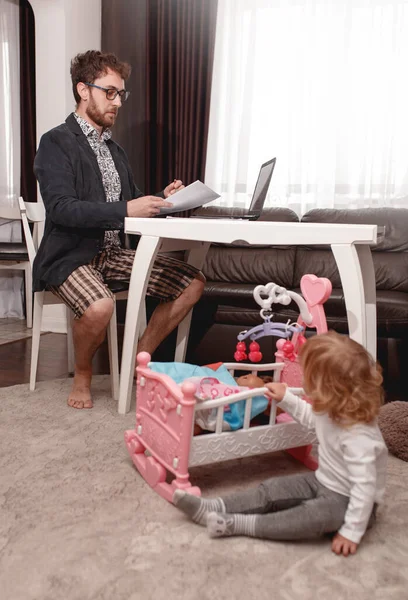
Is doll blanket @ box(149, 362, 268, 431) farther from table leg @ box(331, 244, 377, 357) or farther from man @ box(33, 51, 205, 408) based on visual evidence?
man @ box(33, 51, 205, 408)

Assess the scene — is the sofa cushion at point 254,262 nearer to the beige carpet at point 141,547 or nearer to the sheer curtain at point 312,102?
the sheer curtain at point 312,102

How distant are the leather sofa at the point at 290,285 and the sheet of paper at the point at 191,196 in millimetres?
738

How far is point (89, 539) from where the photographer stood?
1190mm

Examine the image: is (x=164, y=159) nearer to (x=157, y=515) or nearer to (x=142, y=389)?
(x=142, y=389)

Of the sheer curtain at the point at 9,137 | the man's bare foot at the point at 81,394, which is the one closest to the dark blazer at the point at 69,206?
the man's bare foot at the point at 81,394

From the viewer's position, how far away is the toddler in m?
1.14

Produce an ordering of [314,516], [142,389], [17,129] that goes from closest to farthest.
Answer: [314,516] → [142,389] → [17,129]

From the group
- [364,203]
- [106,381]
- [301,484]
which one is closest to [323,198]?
[364,203]

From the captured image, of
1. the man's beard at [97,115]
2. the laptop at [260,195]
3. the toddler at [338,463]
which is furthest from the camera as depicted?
the man's beard at [97,115]

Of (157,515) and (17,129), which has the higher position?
(17,129)

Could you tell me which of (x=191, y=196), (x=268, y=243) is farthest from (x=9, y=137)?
(x=268, y=243)

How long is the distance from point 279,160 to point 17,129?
5.95ft

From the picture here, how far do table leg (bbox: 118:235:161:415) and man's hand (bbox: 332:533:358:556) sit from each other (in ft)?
3.24

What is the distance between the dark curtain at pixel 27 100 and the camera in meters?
3.74
